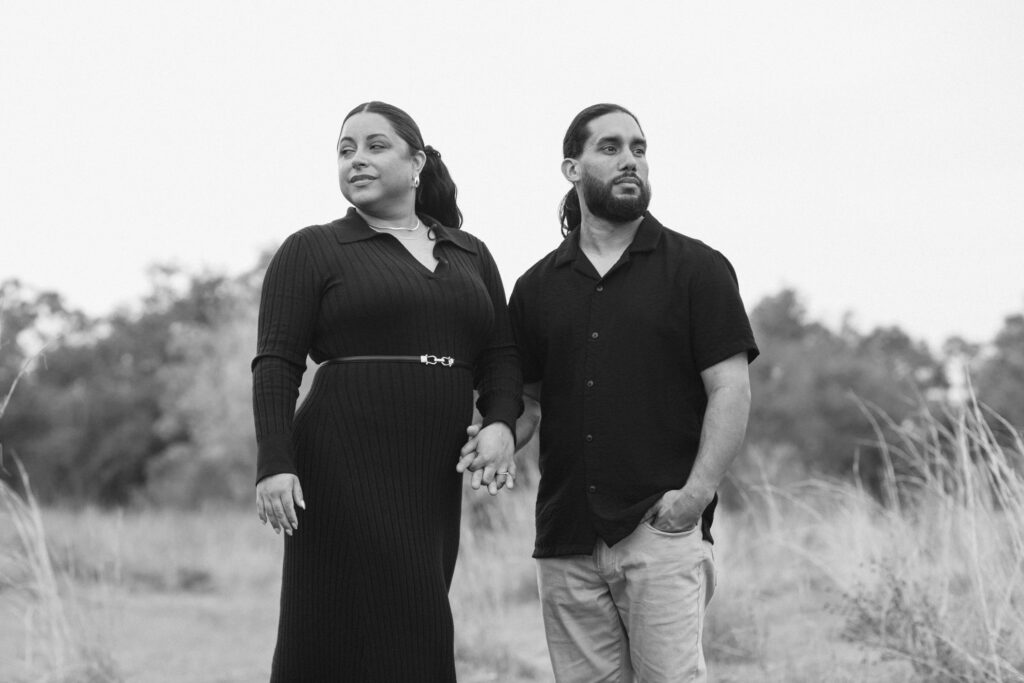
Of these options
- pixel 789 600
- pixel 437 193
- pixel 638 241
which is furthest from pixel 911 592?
pixel 437 193

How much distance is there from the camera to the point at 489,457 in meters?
3.26

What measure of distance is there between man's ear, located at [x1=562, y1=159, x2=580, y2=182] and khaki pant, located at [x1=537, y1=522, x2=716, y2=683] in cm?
112

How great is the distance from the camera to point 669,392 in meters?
3.38

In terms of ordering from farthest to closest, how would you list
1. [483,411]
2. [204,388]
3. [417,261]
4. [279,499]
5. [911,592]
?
1. [204,388]
2. [911,592]
3. [483,411]
4. [417,261]
5. [279,499]

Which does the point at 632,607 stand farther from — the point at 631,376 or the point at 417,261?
the point at 417,261

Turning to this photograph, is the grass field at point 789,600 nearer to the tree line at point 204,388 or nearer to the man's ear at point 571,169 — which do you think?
the man's ear at point 571,169

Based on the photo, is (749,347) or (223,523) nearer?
(749,347)

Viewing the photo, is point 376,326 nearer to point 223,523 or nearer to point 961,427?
point 961,427

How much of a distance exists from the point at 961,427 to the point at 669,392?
191 centimetres

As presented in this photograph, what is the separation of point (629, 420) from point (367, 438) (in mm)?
756

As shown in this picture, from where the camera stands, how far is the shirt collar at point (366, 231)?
10.9ft

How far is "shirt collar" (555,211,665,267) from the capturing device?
3.50m

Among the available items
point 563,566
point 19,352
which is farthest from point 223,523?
point 563,566

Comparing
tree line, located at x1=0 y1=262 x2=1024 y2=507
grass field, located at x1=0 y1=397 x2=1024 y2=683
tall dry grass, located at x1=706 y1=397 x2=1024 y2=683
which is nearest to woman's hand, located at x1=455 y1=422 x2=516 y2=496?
grass field, located at x1=0 y1=397 x2=1024 y2=683
